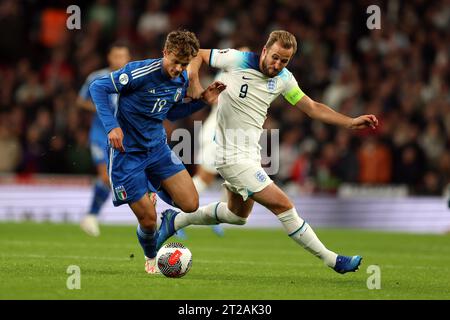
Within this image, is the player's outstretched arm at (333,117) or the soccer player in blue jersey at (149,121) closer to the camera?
the soccer player in blue jersey at (149,121)

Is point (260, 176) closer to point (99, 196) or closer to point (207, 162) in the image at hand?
point (207, 162)

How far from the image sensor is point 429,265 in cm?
1051

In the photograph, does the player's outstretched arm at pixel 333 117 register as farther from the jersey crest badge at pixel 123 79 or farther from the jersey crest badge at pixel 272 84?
the jersey crest badge at pixel 123 79

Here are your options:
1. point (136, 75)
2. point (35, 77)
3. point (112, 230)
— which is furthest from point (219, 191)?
point (136, 75)

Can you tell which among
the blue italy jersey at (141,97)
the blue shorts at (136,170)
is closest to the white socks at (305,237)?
the blue shorts at (136,170)

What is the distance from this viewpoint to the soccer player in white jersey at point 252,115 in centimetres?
882

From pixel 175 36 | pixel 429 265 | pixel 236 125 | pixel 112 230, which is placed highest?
pixel 175 36

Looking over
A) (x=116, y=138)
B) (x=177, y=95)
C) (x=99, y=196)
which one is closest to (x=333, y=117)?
(x=177, y=95)

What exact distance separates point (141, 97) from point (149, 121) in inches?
10.2

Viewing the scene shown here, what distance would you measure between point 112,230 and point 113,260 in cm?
529

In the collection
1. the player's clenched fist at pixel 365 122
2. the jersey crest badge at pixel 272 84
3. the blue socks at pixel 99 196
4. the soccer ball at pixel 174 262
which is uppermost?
the jersey crest badge at pixel 272 84

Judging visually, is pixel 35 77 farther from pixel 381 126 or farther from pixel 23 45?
pixel 381 126

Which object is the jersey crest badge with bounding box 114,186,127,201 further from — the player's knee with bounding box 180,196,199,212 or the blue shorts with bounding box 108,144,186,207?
the player's knee with bounding box 180,196,199,212

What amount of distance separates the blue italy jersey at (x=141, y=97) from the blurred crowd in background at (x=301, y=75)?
26.3 feet
